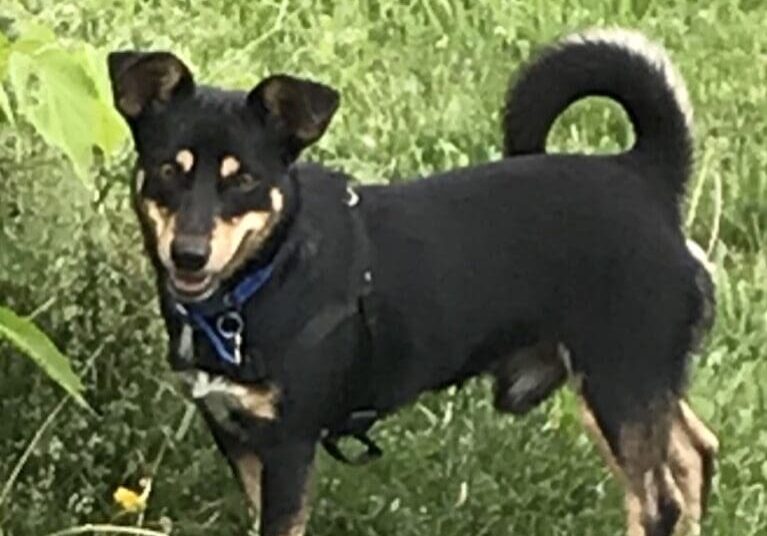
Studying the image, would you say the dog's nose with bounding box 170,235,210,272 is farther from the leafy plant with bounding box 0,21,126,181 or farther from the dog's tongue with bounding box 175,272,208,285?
the leafy plant with bounding box 0,21,126,181

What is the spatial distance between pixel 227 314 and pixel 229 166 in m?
0.25

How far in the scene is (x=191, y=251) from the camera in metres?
3.52

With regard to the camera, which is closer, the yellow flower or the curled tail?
the curled tail

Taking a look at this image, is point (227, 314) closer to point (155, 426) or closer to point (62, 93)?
point (62, 93)

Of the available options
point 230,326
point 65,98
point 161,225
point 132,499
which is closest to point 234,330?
point 230,326

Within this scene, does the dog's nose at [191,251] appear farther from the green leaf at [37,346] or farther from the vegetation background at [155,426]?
the vegetation background at [155,426]

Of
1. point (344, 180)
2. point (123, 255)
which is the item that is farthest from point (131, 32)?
point (344, 180)

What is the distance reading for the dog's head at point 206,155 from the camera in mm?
3566

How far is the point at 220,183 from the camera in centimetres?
360

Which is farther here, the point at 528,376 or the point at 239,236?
the point at 528,376

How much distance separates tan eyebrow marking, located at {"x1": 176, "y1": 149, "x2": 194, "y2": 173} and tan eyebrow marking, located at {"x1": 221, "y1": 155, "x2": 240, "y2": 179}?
48 mm

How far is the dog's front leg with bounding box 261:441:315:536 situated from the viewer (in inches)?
150

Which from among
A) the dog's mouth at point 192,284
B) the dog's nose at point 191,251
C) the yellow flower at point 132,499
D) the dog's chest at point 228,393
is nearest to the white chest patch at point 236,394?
the dog's chest at point 228,393

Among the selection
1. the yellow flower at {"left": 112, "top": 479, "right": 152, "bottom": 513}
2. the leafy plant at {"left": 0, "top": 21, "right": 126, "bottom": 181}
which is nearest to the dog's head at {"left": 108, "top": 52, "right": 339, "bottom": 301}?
the leafy plant at {"left": 0, "top": 21, "right": 126, "bottom": 181}
